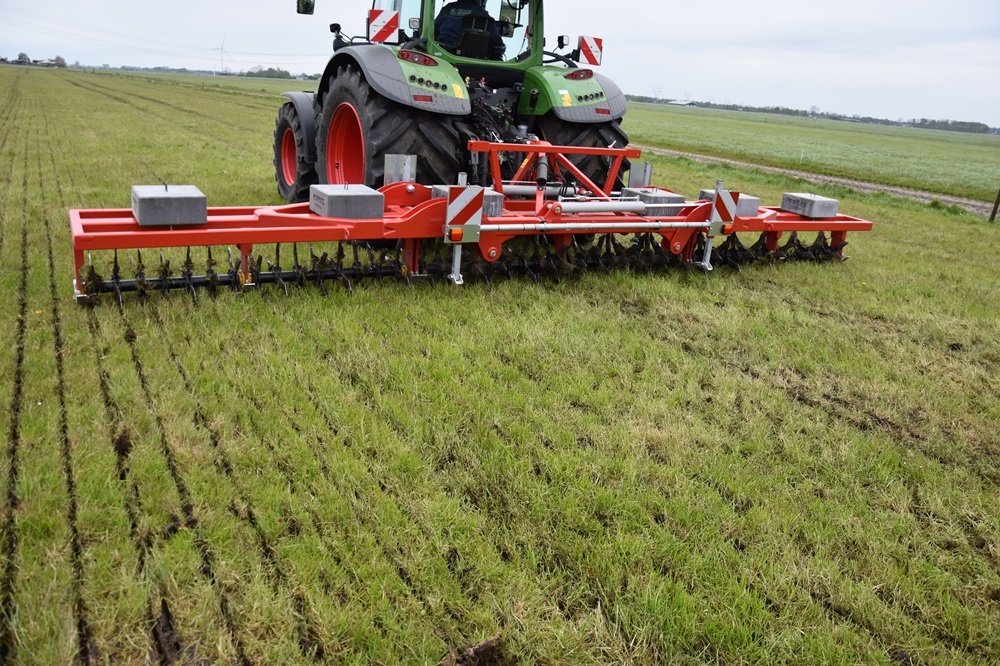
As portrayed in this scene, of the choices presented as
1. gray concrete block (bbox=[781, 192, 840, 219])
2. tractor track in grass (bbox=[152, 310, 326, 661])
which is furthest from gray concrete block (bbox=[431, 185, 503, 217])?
gray concrete block (bbox=[781, 192, 840, 219])

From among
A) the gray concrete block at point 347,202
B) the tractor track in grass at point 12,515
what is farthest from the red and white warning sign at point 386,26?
the tractor track in grass at point 12,515

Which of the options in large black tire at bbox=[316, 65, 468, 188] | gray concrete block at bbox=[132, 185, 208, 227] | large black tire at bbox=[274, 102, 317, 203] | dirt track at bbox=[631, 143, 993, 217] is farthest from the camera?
dirt track at bbox=[631, 143, 993, 217]

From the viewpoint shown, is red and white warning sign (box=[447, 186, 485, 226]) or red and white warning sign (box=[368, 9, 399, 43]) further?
red and white warning sign (box=[368, 9, 399, 43])

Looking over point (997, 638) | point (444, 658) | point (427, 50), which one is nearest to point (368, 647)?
point (444, 658)

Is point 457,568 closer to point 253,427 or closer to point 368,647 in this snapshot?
point 368,647

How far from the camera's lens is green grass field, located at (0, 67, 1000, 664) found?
184cm

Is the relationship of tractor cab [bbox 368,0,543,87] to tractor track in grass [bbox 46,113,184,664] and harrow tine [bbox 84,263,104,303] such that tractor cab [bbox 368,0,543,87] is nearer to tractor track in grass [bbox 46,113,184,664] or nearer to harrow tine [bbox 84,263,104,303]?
harrow tine [bbox 84,263,104,303]

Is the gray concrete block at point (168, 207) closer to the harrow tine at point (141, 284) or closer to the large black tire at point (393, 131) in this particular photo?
the harrow tine at point (141, 284)

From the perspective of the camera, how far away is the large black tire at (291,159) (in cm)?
644

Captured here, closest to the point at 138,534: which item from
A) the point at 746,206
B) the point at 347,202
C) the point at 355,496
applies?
the point at 355,496

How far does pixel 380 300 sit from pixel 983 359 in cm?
339

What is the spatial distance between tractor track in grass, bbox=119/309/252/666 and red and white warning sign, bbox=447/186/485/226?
6.19 ft

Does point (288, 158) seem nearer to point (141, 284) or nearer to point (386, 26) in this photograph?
point (386, 26)

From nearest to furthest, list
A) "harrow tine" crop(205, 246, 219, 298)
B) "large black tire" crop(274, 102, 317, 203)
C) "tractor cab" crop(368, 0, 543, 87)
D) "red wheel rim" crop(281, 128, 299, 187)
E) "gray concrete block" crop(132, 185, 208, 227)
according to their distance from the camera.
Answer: "gray concrete block" crop(132, 185, 208, 227)
"harrow tine" crop(205, 246, 219, 298)
"tractor cab" crop(368, 0, 543, 87)
"large black tire" crop(274, 102, 317, 203)
"red wheel rim" crop(281, 128, 299, 187)
